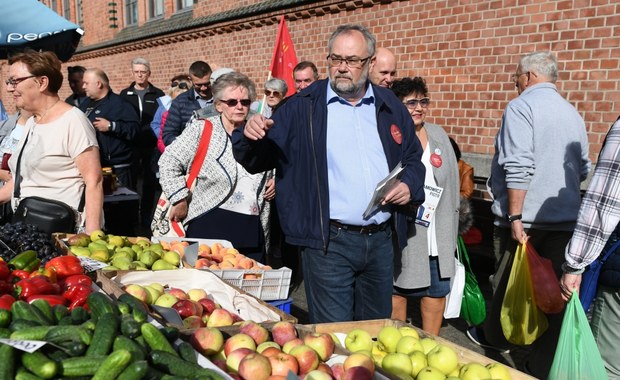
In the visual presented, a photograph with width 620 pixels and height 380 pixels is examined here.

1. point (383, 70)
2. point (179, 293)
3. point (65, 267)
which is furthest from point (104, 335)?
point (383, 70)

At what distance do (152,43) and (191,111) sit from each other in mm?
9602

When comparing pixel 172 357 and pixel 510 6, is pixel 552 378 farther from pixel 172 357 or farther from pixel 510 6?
pixel 510 6

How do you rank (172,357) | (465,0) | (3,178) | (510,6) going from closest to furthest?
1. (172,357)
2. (3,178)
3. (510,6)
4. (465,0)

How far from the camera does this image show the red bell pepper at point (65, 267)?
305 centimetres

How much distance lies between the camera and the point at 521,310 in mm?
4105

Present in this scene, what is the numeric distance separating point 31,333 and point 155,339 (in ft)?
1.28

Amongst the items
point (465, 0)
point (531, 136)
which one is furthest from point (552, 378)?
point (465, 0)

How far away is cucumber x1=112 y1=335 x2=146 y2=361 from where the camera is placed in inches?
73.1

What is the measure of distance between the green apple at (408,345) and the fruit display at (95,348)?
34.1 inches

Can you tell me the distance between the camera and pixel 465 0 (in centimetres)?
677

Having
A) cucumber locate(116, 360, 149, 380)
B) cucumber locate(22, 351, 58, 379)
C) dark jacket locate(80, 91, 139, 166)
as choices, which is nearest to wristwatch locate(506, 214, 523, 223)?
cucumber locate(116, 360, 149, 380)

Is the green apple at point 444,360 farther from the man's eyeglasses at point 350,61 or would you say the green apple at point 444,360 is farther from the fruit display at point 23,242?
the fruit display at point 23,242

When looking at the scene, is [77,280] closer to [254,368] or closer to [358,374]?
[254,368]

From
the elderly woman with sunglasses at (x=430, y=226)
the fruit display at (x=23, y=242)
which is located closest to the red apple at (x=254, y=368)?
the fruit display at (x=23, y=242)
